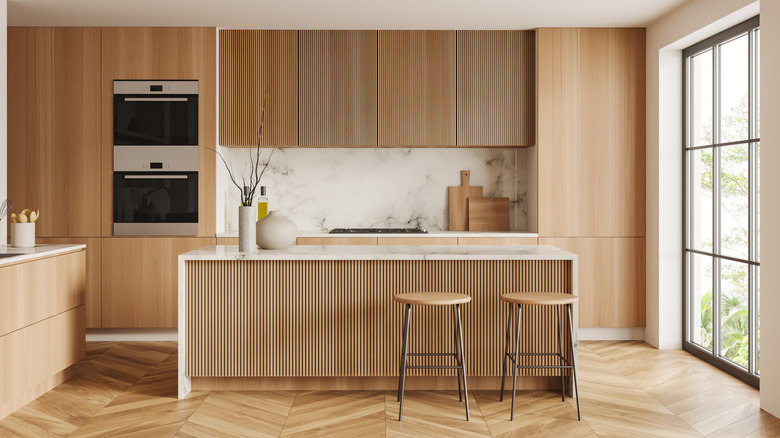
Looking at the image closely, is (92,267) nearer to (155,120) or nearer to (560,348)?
(155,120)

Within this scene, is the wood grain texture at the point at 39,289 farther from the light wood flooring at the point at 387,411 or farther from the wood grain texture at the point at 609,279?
the wood grain texture at the point at 609,279

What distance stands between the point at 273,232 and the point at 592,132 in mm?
2763

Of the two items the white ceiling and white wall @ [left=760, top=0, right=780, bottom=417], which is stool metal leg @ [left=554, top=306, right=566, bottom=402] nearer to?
white wall @ [left=760, top=0, right=780, bottom=417]

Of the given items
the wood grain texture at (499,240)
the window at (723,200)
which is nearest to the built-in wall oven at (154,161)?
the wood grain texture at (499,240)

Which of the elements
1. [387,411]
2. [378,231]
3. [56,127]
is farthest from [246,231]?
[56,127]

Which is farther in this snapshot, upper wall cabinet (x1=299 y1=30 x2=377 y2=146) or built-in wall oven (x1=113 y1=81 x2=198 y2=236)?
upper wall cabinet (x1=299 y1=30 x2=377 y2=146)

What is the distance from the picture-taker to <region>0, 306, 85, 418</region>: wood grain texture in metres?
3.26

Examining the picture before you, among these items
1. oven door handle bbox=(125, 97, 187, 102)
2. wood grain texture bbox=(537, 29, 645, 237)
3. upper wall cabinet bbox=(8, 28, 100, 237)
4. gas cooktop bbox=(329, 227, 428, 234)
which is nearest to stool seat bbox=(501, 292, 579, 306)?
wood grain texture bbox=(537, 29, 645, 237)

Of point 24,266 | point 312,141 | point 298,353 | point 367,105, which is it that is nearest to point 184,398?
point 298,353

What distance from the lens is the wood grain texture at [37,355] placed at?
3256 millimetres

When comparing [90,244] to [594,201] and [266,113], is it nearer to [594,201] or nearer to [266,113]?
[266,113]

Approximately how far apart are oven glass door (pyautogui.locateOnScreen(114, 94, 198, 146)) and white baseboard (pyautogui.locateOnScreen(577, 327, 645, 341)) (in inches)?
138

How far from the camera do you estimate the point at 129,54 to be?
16.4 feet

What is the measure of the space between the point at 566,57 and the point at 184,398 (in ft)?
12.3
